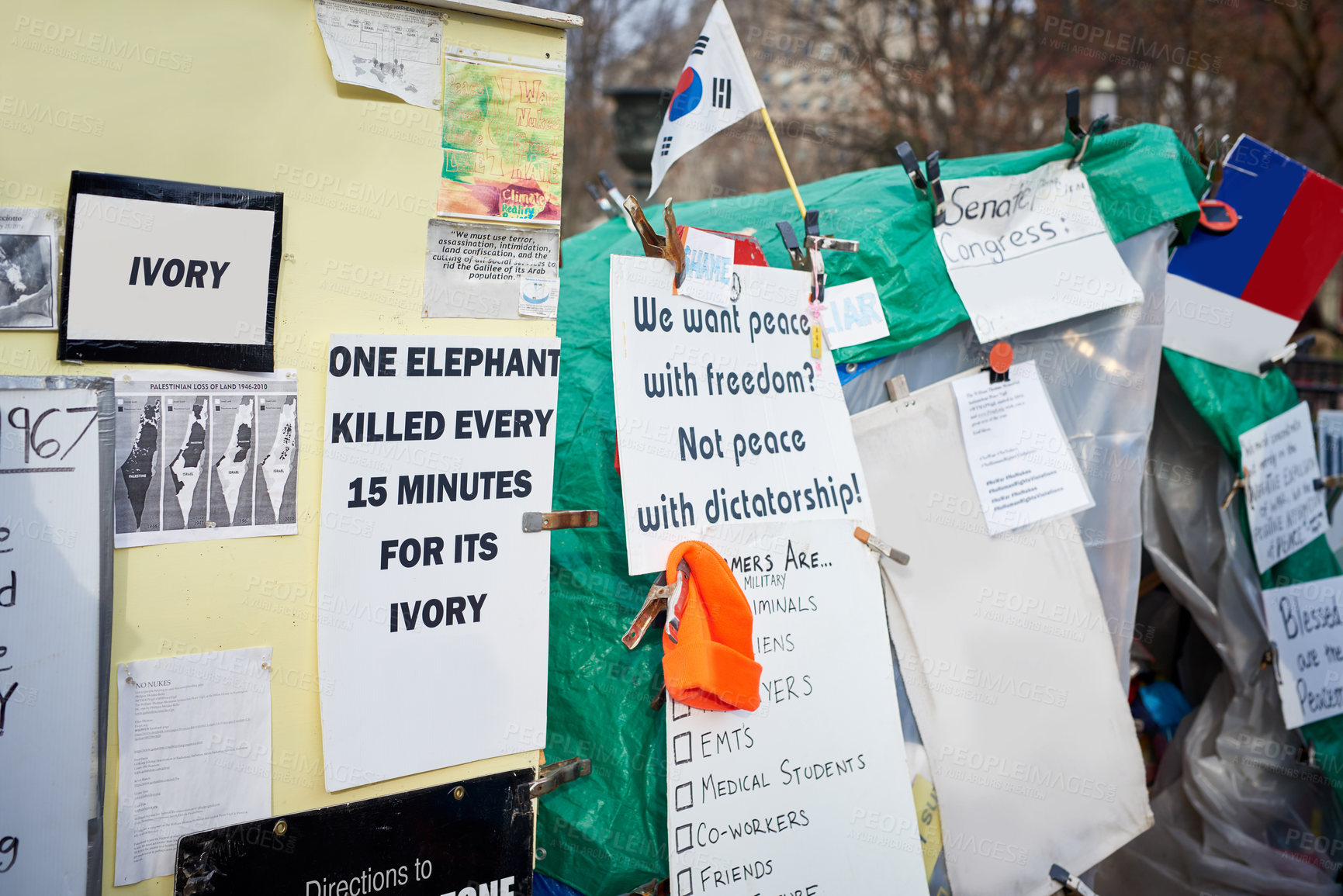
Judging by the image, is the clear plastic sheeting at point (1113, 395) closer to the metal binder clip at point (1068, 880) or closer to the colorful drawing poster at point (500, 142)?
the metal binder clip at point (1068, 880)

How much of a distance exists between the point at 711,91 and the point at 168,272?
1594 mm

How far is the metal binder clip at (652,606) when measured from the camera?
2.20 metres

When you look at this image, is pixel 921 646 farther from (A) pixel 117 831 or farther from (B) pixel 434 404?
(A) pixel 117 831

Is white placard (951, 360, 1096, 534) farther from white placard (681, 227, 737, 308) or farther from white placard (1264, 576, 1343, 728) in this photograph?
white placard (1264, 576, 1343, 728)

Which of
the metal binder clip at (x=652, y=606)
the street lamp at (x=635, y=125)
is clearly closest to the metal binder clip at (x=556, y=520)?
the metal binder clip at (x=652, y=606)

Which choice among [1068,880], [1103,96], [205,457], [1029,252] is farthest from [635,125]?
[1068,880]

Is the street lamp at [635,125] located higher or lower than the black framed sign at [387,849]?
higher

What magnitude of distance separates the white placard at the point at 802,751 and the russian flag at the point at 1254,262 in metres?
1.70

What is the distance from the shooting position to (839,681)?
7.83ft

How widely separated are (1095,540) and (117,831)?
9.14 ft

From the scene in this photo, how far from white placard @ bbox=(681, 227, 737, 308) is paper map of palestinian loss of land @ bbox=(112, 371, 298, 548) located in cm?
109

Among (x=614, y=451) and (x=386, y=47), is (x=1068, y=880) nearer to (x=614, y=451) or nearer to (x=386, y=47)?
(x=614, y=451)

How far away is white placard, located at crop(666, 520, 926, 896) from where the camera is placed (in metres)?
2.15

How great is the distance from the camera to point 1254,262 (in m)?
3.14
